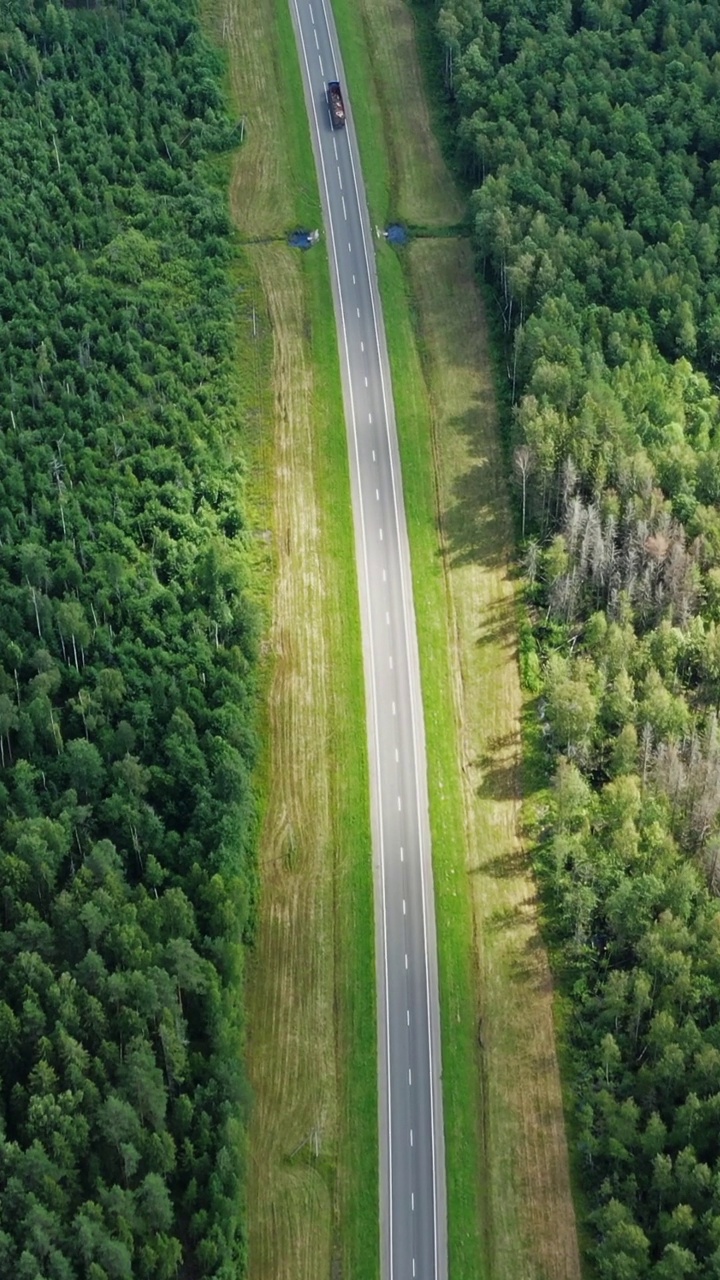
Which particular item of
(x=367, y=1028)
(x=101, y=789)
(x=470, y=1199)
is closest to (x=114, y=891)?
(x=101, y=789)

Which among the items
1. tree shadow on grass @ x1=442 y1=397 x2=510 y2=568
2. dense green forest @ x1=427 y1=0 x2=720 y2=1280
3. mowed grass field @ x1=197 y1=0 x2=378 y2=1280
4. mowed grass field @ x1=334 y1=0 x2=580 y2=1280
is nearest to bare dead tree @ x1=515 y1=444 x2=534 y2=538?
dense green forest @ x1=427 y1=0 x2=720 y2=1280

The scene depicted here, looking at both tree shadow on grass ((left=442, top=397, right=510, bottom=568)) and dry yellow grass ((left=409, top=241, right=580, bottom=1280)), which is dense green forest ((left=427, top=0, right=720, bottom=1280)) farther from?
tree shadow on grass ((left=442, top=397, right=510, bottom=568))

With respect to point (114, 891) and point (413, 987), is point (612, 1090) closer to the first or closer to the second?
point (413, 987)

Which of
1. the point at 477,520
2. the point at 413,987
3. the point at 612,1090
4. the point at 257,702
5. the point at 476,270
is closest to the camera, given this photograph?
the point at 612,1090

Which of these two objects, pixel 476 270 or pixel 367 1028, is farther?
pixel 476 270

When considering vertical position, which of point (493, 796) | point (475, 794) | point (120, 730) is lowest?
point (493, 796)

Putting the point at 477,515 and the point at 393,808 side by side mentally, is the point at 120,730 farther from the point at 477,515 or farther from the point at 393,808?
the point at 477,515

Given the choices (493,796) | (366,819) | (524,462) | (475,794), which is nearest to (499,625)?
(524,462)
